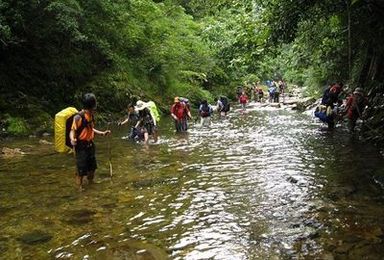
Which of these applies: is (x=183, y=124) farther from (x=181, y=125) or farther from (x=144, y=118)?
(x=144, y=118)

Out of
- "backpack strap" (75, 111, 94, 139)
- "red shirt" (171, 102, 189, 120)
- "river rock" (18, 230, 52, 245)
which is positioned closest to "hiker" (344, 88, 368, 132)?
"red shirt" (171, 102, 189, 120)

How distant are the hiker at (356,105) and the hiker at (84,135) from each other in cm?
1001

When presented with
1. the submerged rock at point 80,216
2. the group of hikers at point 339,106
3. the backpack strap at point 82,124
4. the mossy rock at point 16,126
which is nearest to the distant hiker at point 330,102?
the group of hikers at point 339,106

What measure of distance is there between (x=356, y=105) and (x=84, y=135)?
10.2 metres

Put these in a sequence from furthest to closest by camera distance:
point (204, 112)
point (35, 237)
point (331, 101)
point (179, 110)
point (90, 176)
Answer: point (204, 112) < point (179, 110) < point (331, 101) < point (90, 176) < point (35, 237)

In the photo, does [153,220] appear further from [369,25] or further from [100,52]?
[100,52]

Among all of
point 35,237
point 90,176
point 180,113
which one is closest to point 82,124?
point 90,176

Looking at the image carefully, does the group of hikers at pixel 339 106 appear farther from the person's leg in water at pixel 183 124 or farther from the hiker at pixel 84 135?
the hiker at pixel 84 135

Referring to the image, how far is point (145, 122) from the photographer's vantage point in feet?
57.2

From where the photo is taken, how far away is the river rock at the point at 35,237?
6.67 metres

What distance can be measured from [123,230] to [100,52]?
20450 mm

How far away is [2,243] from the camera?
6.64m

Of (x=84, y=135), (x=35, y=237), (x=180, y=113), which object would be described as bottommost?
(x=35, y=237)

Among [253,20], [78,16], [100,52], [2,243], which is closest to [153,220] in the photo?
[2,243]
